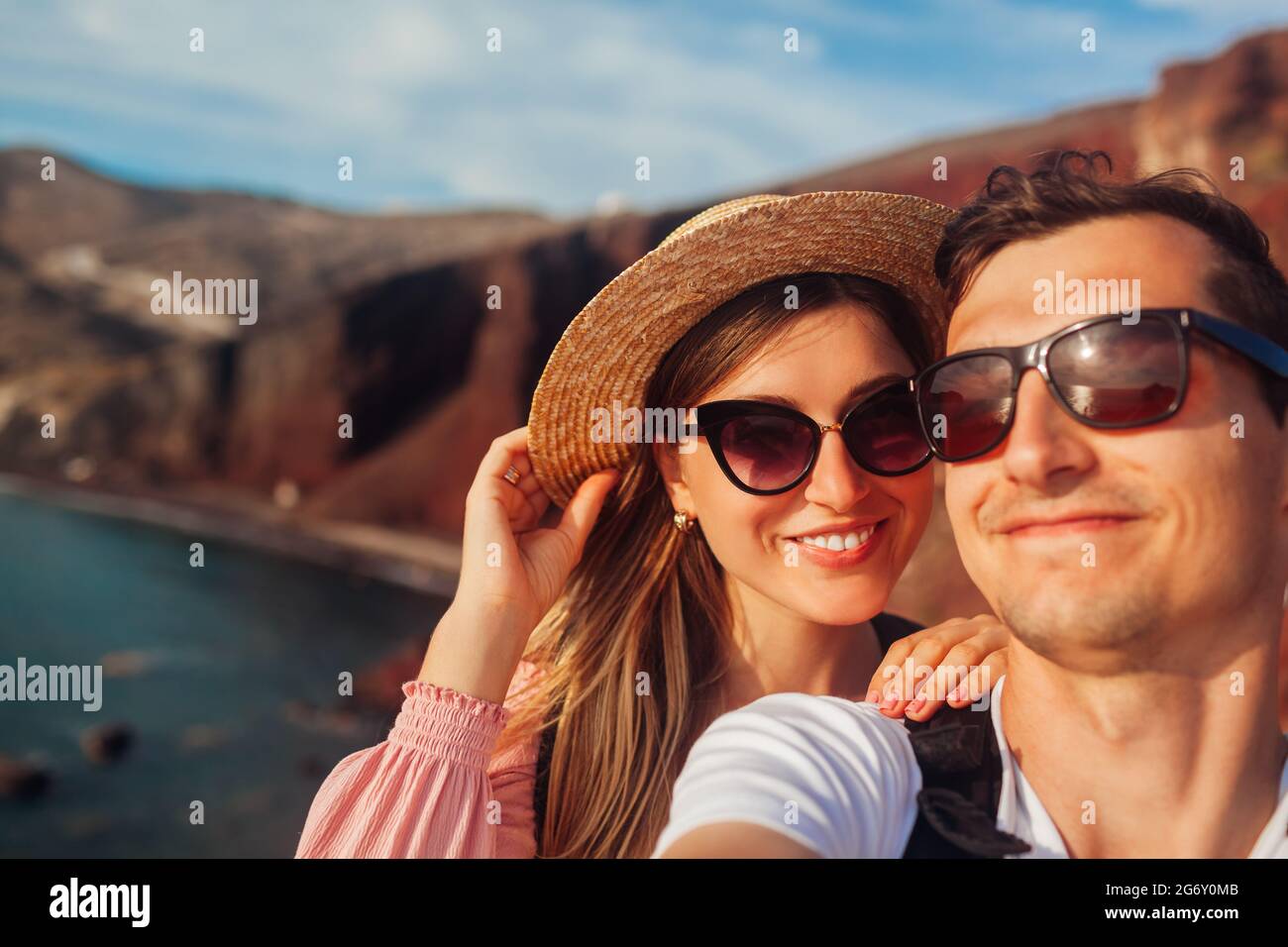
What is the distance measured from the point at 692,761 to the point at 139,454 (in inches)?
1362

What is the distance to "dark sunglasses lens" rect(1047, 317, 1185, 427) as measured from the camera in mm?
1464

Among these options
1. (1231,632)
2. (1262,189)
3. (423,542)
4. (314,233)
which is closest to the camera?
(1231,632)

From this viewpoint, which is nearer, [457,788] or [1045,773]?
[1045,773]

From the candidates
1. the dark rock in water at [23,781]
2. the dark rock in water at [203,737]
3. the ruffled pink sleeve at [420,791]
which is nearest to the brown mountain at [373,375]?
the dark rock in water at [203,737]

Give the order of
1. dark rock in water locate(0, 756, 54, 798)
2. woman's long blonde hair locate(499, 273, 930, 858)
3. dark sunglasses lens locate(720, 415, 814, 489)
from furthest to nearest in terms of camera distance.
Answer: dark rock in water locate(0, 756, 54, 798)
woman's long blonde hair locate(499, 273, 930, 858)
dark sunglasses lens locate(720, 415, 814, 489)

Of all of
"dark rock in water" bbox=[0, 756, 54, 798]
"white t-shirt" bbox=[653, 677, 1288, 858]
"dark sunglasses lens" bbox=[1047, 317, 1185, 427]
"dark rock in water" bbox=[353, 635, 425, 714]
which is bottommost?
"dark rock in water" bbox=[0, 756, 54, 798]

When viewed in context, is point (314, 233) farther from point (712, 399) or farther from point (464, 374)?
point (712, 399)

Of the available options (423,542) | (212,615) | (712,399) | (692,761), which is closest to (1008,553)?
(692,761)

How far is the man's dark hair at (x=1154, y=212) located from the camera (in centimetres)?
157

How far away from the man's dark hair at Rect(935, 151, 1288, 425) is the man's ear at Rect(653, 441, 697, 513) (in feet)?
3.32

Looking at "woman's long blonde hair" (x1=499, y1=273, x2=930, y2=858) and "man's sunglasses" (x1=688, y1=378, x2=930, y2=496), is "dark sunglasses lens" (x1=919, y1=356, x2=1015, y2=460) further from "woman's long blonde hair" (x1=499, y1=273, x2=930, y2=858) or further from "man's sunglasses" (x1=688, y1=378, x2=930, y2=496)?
"woman's long blonde hair" (x1=499, y1=273, x2=930, y2=858)

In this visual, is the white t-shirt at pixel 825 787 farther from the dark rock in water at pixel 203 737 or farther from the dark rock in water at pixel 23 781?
the dark rock in water at pixel 203 737

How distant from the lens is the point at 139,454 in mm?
32438

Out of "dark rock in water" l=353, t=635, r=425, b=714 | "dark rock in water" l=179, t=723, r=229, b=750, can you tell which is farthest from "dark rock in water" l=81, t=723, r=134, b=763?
"dark rock in water" l=353, t=635, r=425, b=714
